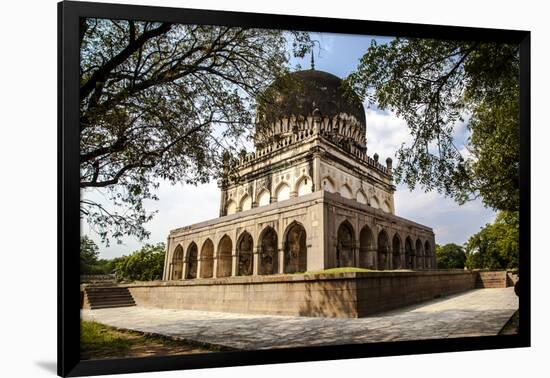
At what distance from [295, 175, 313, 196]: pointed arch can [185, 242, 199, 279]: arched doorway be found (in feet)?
7.21

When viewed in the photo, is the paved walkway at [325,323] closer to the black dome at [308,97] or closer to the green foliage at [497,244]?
the green foliage at [497,244]

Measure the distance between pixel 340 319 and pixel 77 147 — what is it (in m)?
4.24

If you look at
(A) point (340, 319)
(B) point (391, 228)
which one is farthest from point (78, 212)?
(B) point (391, 228)

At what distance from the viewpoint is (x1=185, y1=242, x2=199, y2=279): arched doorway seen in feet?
27.0

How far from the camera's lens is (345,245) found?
9.47 meters

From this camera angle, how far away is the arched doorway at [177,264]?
775 cm

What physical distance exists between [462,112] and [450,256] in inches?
88.9

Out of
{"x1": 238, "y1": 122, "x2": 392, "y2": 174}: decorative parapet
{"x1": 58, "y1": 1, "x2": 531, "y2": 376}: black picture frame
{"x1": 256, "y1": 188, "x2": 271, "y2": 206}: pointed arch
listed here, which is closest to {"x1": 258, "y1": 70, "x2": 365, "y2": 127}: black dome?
{"x1": 238, "y1": 122, "x2": 392, "y2": 174}: decorative parapet

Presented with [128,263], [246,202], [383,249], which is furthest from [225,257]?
[128,263]

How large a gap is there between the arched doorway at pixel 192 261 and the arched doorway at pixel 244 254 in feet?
4.04

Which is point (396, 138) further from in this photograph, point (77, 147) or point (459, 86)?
point (77, 147)

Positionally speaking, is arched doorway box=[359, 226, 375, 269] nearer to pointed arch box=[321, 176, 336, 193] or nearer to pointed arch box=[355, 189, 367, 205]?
pointed arch box=[355, 189, 367, 205]

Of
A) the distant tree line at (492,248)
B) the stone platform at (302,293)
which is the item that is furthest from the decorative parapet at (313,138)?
the stone platform at (302,293)

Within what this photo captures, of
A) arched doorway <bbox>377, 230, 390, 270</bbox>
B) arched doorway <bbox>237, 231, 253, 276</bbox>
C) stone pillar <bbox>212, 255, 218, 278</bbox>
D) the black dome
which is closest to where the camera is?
the black dome
